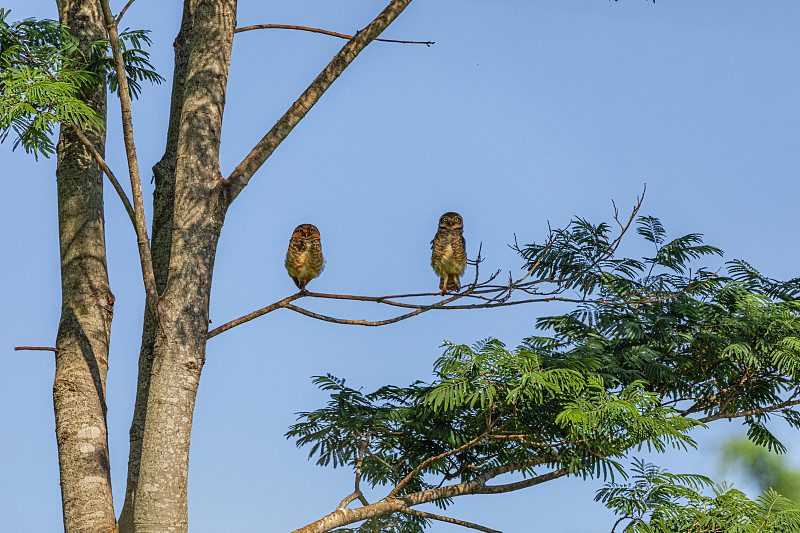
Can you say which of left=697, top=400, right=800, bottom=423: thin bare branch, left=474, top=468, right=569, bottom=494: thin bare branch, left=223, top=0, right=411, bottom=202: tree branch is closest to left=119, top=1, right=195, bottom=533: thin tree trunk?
left=223, top=0, right=411, bottom=202: tree branch

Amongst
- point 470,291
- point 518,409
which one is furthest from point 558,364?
point 470,291

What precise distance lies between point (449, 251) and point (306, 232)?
77 cm

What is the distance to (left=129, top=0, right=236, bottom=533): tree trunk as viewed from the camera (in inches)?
116

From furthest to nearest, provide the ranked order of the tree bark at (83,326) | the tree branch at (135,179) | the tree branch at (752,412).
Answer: the tree branch at (752,412) → the tree bark at (83,326) → the tree branch at (135,179)

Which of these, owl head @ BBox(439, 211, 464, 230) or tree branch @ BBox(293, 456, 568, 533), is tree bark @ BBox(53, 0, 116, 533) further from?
owl head @ BBox(439, 211, 464, 230)

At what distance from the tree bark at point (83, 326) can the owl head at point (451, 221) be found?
1782mm

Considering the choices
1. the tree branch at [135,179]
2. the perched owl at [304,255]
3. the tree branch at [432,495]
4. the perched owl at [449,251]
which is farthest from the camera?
the perched owl at [449,251]

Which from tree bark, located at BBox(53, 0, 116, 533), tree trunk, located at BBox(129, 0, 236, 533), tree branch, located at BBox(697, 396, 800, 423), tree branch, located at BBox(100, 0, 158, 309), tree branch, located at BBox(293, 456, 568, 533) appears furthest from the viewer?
tree branch, located at BBox(697, 396, 800, 423)

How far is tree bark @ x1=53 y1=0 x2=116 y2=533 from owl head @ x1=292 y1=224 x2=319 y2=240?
1.00m

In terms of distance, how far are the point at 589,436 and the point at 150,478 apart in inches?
78.4

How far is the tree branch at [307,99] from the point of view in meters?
3.49

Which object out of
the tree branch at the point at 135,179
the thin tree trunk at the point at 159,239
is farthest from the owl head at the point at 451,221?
the tree branch at the point at 135,179

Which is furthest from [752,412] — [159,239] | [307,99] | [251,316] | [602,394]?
[159,239]

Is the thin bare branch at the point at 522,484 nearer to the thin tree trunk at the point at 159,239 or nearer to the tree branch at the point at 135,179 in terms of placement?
the thin tree trunk at the point at 159,239
